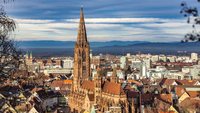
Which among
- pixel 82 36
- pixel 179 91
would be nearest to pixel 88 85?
pixel 82 36

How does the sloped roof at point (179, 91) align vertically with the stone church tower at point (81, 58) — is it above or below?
below

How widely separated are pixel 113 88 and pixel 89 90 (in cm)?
660

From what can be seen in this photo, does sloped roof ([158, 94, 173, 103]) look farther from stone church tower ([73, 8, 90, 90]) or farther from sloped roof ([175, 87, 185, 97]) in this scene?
stone church tower ([73, 8, 90, 90])

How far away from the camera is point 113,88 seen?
161 feet

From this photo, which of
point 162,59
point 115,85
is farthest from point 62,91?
point 162,59

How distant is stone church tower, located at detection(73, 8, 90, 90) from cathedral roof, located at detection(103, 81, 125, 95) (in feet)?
32.1

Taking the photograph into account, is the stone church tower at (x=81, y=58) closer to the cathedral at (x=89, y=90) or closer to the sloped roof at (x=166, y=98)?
the cathedral at (x=89, y=90)

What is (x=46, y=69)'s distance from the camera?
133 meters

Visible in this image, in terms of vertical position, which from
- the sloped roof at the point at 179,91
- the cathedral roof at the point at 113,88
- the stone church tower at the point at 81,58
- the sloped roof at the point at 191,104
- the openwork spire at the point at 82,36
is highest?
the openwork spire at the point at 82,36

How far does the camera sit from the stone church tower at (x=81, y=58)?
199 feet

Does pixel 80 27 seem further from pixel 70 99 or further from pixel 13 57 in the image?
pixel 13 57

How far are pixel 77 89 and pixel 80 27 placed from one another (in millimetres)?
7344

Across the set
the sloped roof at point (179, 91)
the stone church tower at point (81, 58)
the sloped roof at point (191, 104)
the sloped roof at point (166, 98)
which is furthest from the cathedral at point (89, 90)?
the sloped roof at point (179, 91)

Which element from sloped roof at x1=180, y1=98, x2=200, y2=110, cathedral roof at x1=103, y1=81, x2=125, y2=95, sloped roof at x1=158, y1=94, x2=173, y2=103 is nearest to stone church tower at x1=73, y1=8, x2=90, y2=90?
cathedral roof at x1=103, y1=81, x2=125, y2=95
